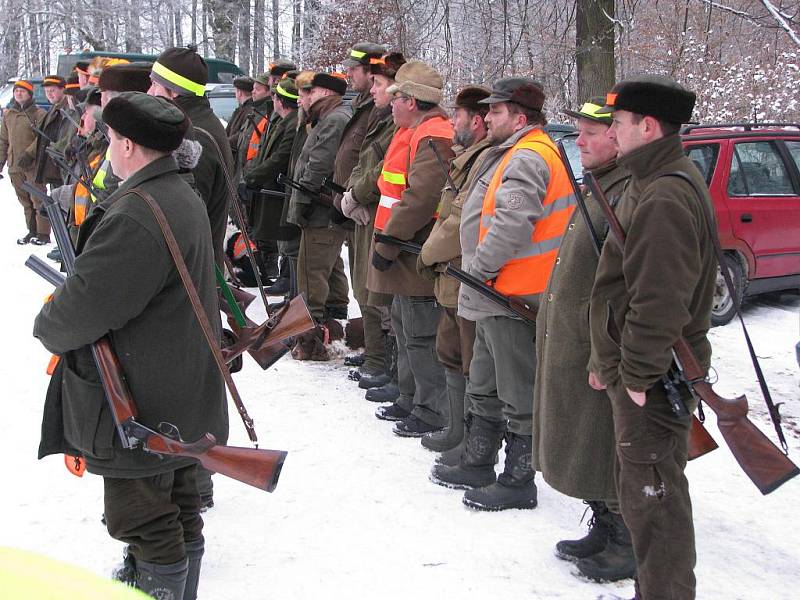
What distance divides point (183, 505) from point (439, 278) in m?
2.14

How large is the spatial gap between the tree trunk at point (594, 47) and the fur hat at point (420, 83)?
9.55 ft

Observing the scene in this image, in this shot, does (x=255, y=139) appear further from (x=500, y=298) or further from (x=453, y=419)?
(x=500, y=298)

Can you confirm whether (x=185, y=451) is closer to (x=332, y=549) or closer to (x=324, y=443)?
(x=332, y=549)

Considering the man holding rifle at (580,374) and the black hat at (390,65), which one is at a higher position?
the black hat at (390,65)

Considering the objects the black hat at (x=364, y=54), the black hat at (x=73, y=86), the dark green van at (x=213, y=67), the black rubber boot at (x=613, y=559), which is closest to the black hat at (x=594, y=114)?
the black rubber boot at (x=613, y=559)

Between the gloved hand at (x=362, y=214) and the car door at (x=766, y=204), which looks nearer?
the gloved hand at (x=362, y=214)

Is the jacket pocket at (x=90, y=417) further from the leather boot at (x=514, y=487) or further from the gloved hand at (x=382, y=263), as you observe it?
the gloved hand at (x=382, y=263)

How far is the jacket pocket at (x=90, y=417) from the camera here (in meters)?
3.04

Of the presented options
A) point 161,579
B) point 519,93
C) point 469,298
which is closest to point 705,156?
point 519,93

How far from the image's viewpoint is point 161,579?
319 cm

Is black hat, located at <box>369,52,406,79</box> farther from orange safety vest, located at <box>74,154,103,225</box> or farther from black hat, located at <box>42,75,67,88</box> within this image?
black hat, located at <box>42,75,67,88</box>

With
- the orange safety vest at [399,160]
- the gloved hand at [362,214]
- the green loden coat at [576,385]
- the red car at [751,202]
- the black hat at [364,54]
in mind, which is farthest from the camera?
the red car at [751,202]

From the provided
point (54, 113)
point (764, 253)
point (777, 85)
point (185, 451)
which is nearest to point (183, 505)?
point (185, 451)

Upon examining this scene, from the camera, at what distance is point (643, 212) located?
117 inches
